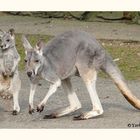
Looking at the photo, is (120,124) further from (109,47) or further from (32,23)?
(32,23)

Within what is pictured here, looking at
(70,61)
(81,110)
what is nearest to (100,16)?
(81,110)

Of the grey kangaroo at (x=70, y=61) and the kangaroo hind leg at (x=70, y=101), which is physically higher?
the grey kangaroo at (x=70, y=61)

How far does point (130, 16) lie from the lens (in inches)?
650

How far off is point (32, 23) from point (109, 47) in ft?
11.4

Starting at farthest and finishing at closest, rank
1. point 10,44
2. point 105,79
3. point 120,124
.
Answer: point 105,79
point 10,44
point 120,124

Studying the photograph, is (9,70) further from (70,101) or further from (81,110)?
(81,110)

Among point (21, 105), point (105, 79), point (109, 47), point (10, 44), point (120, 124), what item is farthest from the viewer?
point (109, 47)

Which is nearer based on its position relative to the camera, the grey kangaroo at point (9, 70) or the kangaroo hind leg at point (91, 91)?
the kangaroo hind leg at point (91, 91)

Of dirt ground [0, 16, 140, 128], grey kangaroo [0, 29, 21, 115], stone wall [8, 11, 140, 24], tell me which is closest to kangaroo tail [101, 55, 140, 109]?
dirt ground [0, 16, 140, 128]

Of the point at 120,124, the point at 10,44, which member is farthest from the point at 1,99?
the point at 120,124

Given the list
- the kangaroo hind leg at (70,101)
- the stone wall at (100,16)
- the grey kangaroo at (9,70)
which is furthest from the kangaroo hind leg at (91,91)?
Result: the stone wall at (100,16)

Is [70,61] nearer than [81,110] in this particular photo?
Yes

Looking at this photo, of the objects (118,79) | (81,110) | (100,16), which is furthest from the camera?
(100,16)

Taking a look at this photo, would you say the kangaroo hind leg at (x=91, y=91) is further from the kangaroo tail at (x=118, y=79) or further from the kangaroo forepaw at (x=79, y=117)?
the kangaroo tail at (x=118, y=79)
